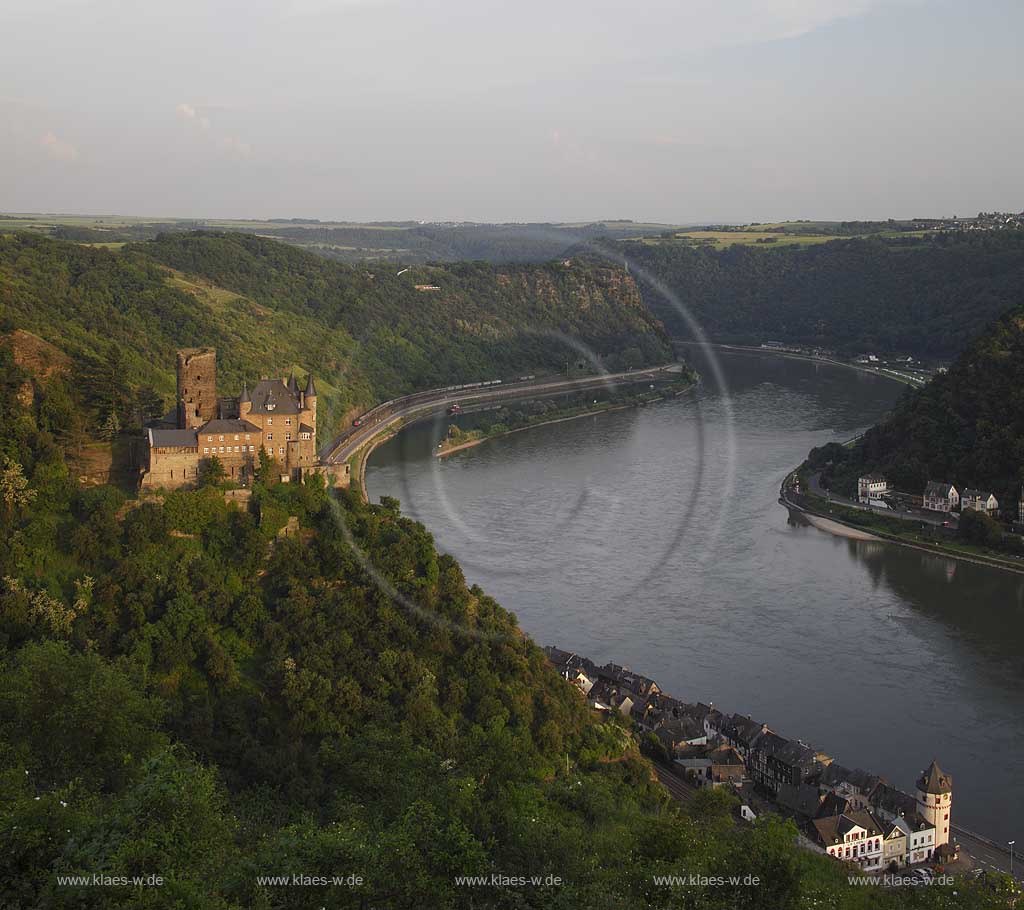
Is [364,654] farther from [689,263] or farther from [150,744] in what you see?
[689,263]

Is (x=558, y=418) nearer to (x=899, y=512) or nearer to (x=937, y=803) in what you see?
(x=899, y=512)

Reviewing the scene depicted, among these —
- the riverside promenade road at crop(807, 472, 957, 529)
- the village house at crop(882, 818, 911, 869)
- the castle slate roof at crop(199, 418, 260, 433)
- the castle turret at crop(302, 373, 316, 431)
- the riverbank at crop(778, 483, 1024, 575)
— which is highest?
→ the castle turret at crop(302, 373, 316, 431)

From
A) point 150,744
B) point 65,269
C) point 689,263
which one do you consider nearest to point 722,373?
point 689,263

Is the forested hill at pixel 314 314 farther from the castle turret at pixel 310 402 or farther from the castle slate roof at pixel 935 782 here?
the castle slate roof at pixel 935 782

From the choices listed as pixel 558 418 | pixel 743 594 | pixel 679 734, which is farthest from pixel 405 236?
pixel 679 734

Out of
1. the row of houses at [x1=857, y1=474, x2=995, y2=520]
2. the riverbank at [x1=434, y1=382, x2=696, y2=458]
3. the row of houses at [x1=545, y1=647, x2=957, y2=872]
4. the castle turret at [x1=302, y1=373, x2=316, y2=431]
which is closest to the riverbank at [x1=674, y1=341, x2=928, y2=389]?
the riverbank at [x1=434, y1=382, x2=696, y2=458]

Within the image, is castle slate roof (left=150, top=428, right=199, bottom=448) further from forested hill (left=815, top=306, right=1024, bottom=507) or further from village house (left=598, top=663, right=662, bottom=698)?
forested hill (left=815, top=306, right=1024, bottom=507)
